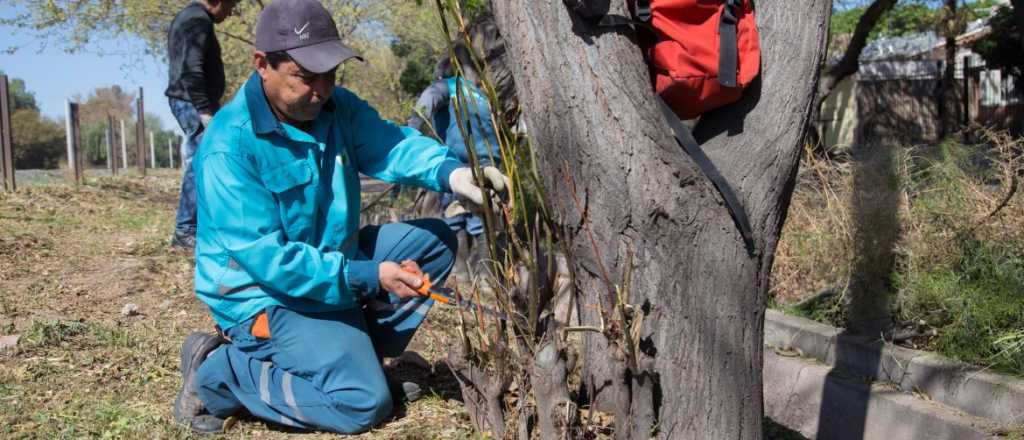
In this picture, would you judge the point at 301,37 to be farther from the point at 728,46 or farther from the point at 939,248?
the point at 939,248

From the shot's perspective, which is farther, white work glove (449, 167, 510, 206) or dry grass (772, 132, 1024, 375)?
dry grass (772, 132, 1024, 375)

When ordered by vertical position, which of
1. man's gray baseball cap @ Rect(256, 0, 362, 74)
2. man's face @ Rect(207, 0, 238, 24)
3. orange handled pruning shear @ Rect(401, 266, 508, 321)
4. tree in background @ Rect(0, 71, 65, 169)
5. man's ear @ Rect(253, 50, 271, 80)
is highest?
man's face @ Rect(207, 0, 238, 24)

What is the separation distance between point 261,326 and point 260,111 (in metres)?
0.75

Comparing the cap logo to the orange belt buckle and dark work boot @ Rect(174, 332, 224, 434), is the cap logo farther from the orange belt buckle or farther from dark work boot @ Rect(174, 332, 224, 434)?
dark work boot @ Rect(174, 332, 224, 434)

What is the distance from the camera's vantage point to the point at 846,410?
4449 mm

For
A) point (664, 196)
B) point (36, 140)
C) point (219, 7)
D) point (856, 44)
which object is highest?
point (856, 44)

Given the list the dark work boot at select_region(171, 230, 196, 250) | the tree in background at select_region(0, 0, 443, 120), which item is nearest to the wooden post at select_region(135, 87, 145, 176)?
the tree in background at select_region(0, 0, 443, 120)

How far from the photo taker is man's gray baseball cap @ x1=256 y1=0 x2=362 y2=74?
3232mm

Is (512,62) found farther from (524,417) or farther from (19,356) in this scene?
(19,356)

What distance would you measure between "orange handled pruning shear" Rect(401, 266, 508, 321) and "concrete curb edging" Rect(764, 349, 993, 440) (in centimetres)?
201

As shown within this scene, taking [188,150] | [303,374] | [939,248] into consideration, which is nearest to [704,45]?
[303,374]

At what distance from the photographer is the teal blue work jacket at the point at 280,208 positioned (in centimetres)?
321

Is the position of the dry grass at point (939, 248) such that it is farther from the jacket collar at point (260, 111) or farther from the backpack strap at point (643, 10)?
the jacket collar at point (260, 111)

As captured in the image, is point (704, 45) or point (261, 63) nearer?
point (704, 45)
